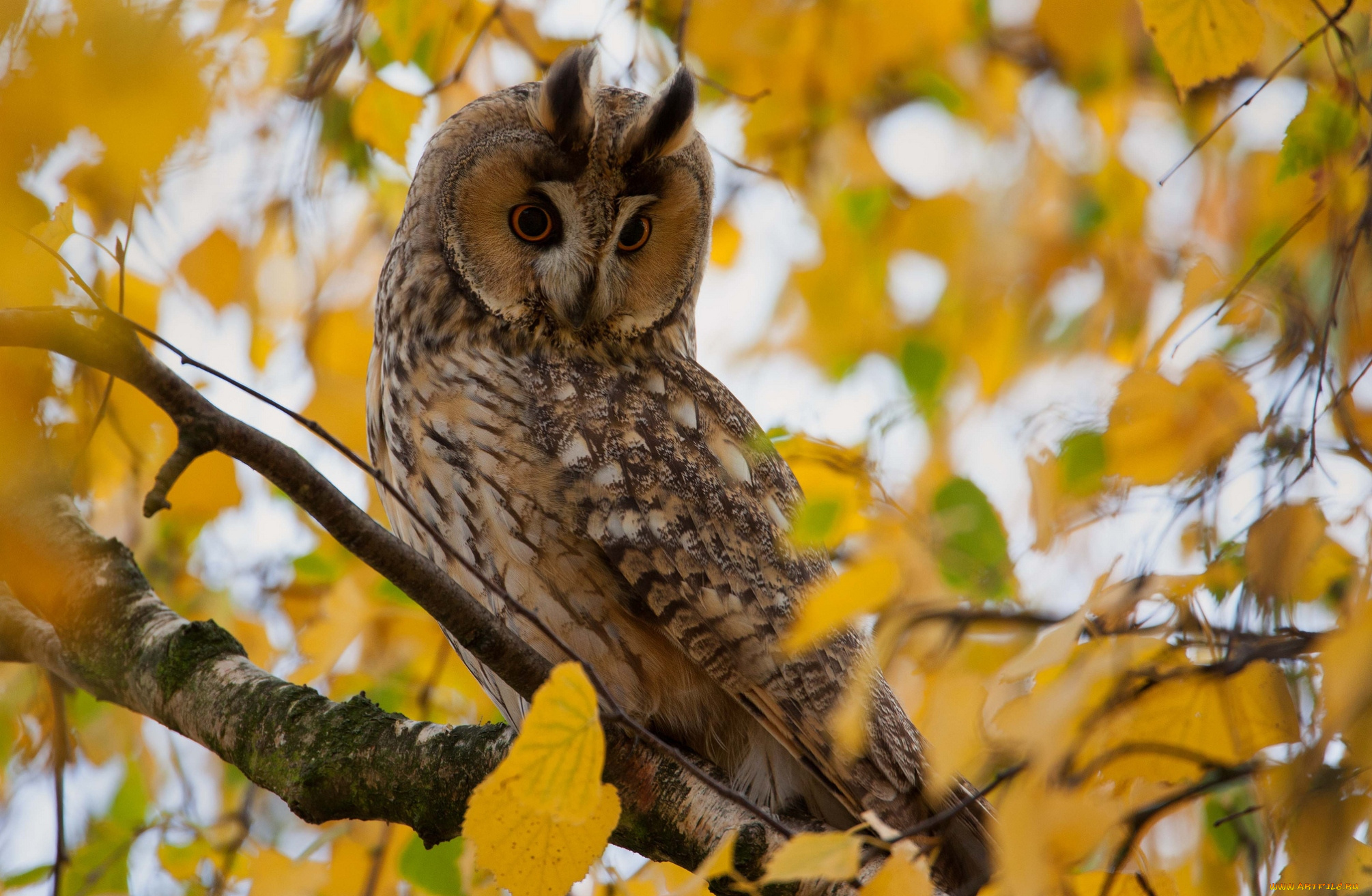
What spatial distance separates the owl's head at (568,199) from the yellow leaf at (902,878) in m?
1.29

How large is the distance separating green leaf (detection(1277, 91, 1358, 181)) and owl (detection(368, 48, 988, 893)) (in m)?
0.83

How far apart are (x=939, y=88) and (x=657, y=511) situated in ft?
6.73

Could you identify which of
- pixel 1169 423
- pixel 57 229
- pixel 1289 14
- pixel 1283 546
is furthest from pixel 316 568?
pixel 1289 14

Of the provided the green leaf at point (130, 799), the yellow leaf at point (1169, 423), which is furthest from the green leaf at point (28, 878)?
the yellow leaf at point (1169, 423)

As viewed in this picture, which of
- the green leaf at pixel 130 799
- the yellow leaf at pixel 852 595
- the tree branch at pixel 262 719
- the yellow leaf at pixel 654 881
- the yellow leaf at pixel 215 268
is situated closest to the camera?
the yellow leaf at pixel 852 595

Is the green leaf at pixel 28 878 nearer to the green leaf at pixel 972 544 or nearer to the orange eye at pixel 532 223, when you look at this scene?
the orange eye at pixel 532 223

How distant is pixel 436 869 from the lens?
1.96 meters

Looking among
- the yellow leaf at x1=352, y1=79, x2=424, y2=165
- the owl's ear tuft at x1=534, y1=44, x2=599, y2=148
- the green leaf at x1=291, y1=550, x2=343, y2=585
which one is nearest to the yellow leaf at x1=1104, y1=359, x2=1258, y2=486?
the owl's ear tuft at x1=534, y1=44, x2=599, y2=148

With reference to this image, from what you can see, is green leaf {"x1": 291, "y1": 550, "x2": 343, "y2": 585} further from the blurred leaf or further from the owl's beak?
the blurred leaf

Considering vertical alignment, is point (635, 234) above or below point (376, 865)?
above

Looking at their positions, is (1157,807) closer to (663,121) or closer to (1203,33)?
(1203,33)

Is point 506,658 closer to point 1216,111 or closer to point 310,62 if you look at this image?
point 310,62

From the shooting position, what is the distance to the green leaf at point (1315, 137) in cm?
139

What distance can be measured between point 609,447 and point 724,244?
4.29ft
